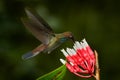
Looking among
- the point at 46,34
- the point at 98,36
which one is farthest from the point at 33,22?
the point at 98,36

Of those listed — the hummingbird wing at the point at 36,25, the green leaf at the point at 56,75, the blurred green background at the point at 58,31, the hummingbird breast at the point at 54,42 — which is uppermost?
the blurred green background at the point at 58,31

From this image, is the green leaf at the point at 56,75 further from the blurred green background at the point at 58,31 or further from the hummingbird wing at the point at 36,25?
the blurred green background at the point at 58,31

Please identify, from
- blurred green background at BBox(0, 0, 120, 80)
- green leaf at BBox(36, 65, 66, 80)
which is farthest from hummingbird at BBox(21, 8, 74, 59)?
blurred green background at BBox(0, 0, 120, 80)

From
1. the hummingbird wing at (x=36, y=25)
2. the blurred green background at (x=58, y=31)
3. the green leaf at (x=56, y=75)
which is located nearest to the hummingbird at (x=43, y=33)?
the hummingbird wing at (x=36, y=25)

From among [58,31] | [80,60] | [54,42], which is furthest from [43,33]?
[58,31]

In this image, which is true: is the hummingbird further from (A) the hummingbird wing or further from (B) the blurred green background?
(B) the blurred green background

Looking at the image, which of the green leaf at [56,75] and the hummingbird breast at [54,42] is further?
the hummingbird breast at [54,42]
